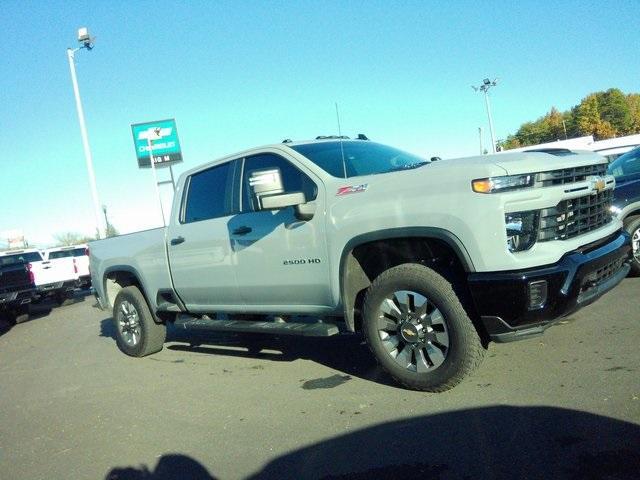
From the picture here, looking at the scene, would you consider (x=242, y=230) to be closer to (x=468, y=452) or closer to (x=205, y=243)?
(x=205, y=243)

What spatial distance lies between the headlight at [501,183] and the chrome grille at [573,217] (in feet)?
0.76

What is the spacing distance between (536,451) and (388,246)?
184 cm

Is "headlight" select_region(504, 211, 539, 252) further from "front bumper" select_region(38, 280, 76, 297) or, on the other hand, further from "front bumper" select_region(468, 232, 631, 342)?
"front bumper" select_region(38, 280, 76, 297)

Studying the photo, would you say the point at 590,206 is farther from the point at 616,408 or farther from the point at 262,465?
the point at 262,465

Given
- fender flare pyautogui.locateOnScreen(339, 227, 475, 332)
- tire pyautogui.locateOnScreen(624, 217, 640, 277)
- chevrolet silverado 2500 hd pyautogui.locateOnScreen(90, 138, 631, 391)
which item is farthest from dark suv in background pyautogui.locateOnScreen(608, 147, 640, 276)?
fender flare pyautogui.locateOnScreen(339, 227, 475, 332)

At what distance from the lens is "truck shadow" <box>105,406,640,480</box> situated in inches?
116

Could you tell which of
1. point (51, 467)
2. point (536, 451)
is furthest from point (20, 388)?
point (536, 451)

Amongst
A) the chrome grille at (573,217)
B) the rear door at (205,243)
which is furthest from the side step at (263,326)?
the chrome grille at (573,217)

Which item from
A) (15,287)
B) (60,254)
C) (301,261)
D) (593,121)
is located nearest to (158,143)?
(60,254)

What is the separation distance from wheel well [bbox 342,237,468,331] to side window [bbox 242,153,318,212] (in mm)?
683

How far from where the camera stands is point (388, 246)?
14.3 feet

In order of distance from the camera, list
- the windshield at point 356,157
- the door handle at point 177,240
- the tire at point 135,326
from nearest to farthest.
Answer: the windshield at point 356,157 < the door handle at point 177,240 < the tire at point 135,326

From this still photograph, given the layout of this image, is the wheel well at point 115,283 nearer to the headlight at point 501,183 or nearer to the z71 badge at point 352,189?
the z71 badge at point 352,189

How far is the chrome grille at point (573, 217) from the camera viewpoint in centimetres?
372
